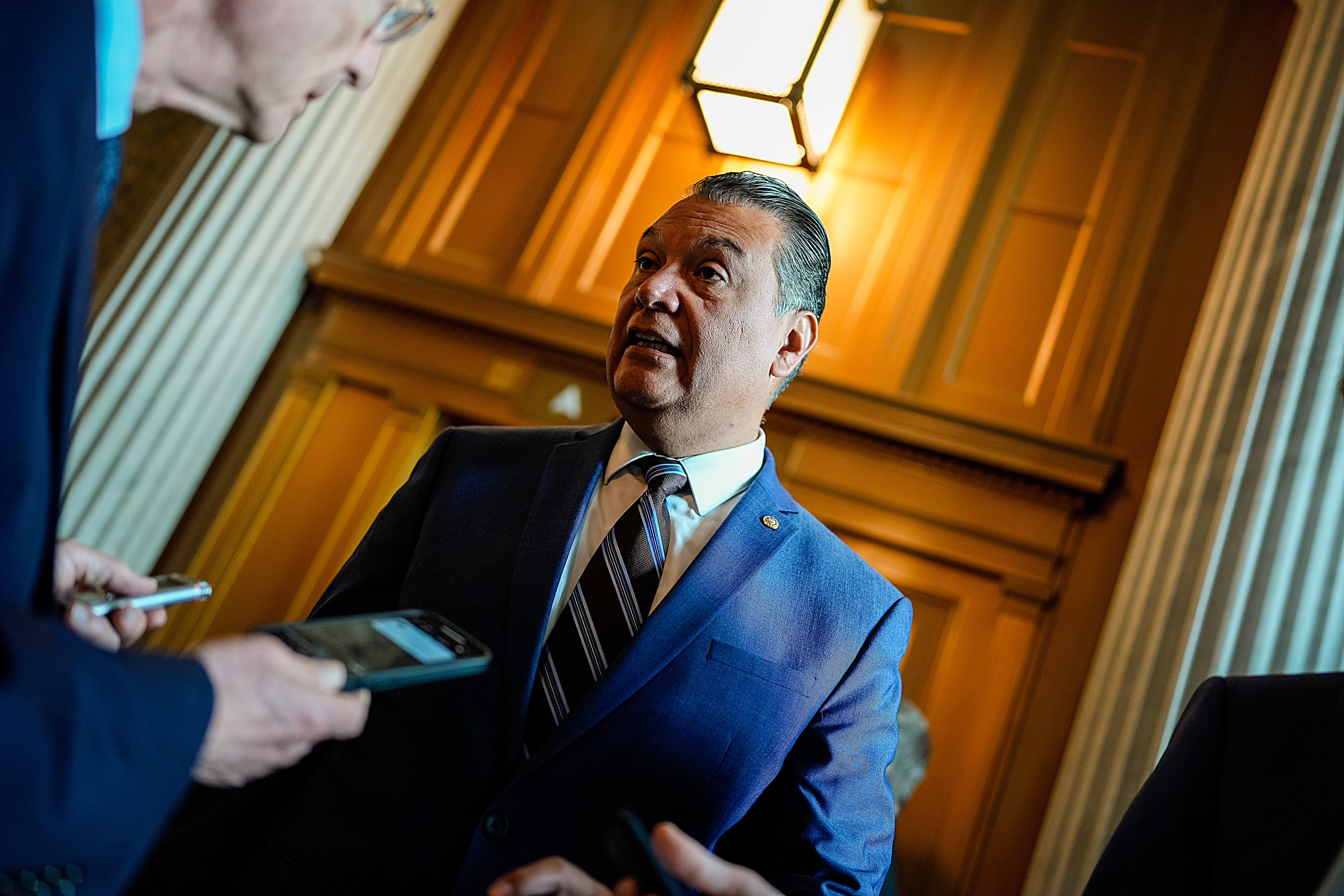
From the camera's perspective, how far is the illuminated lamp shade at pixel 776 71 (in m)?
3.15

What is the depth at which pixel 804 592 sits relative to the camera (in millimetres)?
1524

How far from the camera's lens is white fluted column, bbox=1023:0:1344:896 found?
2562 millimetres

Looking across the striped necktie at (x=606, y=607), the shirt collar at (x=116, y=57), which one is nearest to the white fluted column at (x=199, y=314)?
the striped necktie at (x=606, y=607)

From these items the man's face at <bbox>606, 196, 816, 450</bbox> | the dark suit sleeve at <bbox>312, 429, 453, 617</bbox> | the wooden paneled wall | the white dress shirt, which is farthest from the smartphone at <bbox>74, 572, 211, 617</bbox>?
the wooden paneled wall

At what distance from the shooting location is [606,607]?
4.71 feet

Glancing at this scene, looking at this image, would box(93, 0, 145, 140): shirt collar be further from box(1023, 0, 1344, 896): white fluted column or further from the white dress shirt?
box(1023, 0, 1344, 896): white fluted column

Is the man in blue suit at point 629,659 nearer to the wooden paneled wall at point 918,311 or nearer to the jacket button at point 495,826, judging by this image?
the jacket button at point 495,826

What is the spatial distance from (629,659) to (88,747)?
76 centimetres

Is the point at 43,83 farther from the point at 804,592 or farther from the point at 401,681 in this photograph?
the point at 804,592

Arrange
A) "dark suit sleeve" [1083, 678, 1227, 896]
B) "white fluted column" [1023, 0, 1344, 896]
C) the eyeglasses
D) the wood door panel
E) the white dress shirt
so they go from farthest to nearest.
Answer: the wood door panel, "white fluted column" [1023, 0, 1344, 896], the white dress shirt, "dark suit sleeve" [1083, 678, 1227, 896], the eyeglasses

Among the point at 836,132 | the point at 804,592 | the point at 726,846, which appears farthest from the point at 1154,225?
the point at 726,846

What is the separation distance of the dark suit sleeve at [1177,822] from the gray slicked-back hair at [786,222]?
96 cm

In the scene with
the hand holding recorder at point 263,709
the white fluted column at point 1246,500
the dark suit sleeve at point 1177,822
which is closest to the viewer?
the hand holding recorder at point 263,709

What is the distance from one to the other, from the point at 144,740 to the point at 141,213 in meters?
4.13
